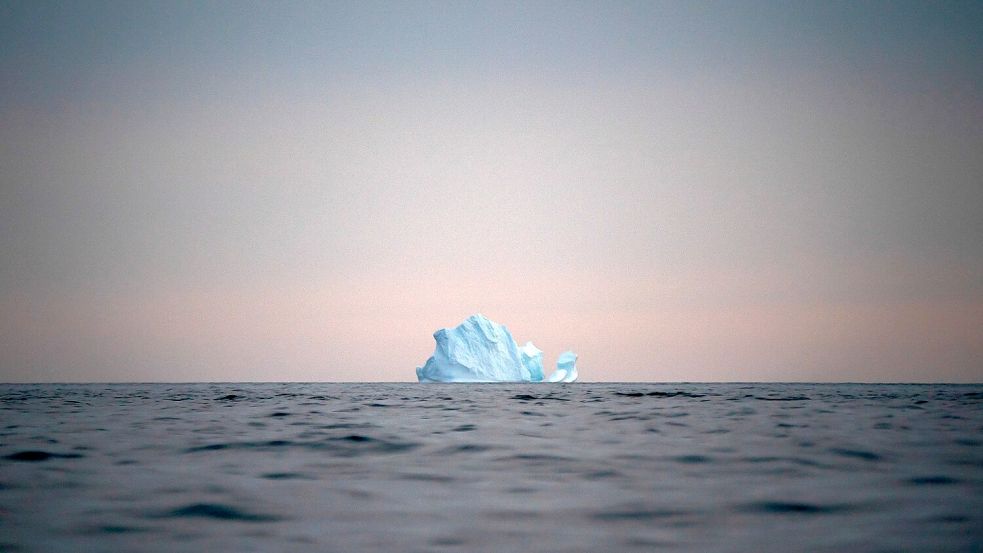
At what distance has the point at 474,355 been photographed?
213 feet

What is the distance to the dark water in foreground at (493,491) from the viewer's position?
13.0 feet

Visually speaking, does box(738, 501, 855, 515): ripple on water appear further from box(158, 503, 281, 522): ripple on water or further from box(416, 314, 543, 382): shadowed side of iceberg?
box(416, 314, 543, 382): shadowed side of iceberg

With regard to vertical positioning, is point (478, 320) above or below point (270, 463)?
above

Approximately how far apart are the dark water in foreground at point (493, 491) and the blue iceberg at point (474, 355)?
5385cm

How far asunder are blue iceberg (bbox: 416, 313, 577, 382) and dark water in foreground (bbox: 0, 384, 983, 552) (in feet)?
177

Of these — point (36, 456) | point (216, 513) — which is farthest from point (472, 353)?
point (216, 513)

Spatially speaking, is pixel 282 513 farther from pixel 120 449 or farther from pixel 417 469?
pixel 120 449

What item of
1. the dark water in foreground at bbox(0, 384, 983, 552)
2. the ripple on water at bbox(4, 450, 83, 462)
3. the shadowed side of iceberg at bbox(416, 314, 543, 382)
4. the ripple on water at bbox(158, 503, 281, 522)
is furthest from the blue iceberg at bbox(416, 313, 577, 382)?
the ripple on water at bbox(158, 503, 281, 522)

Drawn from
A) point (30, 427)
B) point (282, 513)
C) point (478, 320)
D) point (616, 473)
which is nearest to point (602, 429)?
point (616, 473)

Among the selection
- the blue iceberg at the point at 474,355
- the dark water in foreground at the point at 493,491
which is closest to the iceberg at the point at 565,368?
A: the blue iceberg at the point at 474,355

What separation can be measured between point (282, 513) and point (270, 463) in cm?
256

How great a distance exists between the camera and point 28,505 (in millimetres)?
4859

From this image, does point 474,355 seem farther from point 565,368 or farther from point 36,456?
point 36,456

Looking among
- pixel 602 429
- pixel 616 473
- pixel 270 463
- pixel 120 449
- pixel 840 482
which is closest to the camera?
pixel 840 482
